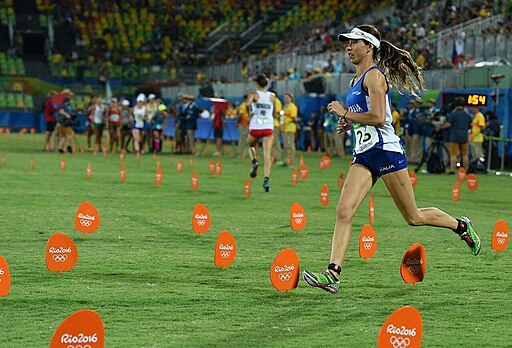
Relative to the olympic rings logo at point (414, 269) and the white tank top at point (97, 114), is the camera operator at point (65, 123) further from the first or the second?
the olympic rings logo at point (414, 269)

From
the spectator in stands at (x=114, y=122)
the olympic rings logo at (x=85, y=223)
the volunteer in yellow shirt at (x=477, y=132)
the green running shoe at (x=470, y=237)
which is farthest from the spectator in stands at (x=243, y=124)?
the green running shoe at (x=470, y=237)

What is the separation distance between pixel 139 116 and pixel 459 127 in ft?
43.9

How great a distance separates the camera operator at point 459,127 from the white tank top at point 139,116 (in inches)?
484

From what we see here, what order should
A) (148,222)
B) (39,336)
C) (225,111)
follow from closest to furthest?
(39,336) < (148,222) < (225,111)

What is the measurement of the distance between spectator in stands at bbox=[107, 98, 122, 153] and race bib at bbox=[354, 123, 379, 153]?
31.4m

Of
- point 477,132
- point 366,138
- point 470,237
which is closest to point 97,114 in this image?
point 477,132

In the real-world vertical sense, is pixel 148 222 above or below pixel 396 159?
below

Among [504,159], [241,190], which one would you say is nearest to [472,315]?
[241,190]

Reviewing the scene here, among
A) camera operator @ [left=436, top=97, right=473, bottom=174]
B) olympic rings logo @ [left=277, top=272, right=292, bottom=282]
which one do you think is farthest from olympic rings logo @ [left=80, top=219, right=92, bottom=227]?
camera operator @ [left=436, top=97, right=473, bottom=174]

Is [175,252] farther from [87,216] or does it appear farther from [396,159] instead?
[396,159]

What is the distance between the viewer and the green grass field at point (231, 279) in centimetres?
809

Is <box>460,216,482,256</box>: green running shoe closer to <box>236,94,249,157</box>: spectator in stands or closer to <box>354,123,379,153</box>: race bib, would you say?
<box>354,123,379,153</box>: race bib

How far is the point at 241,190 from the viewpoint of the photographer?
23.2 metres

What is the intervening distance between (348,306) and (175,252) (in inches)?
147
